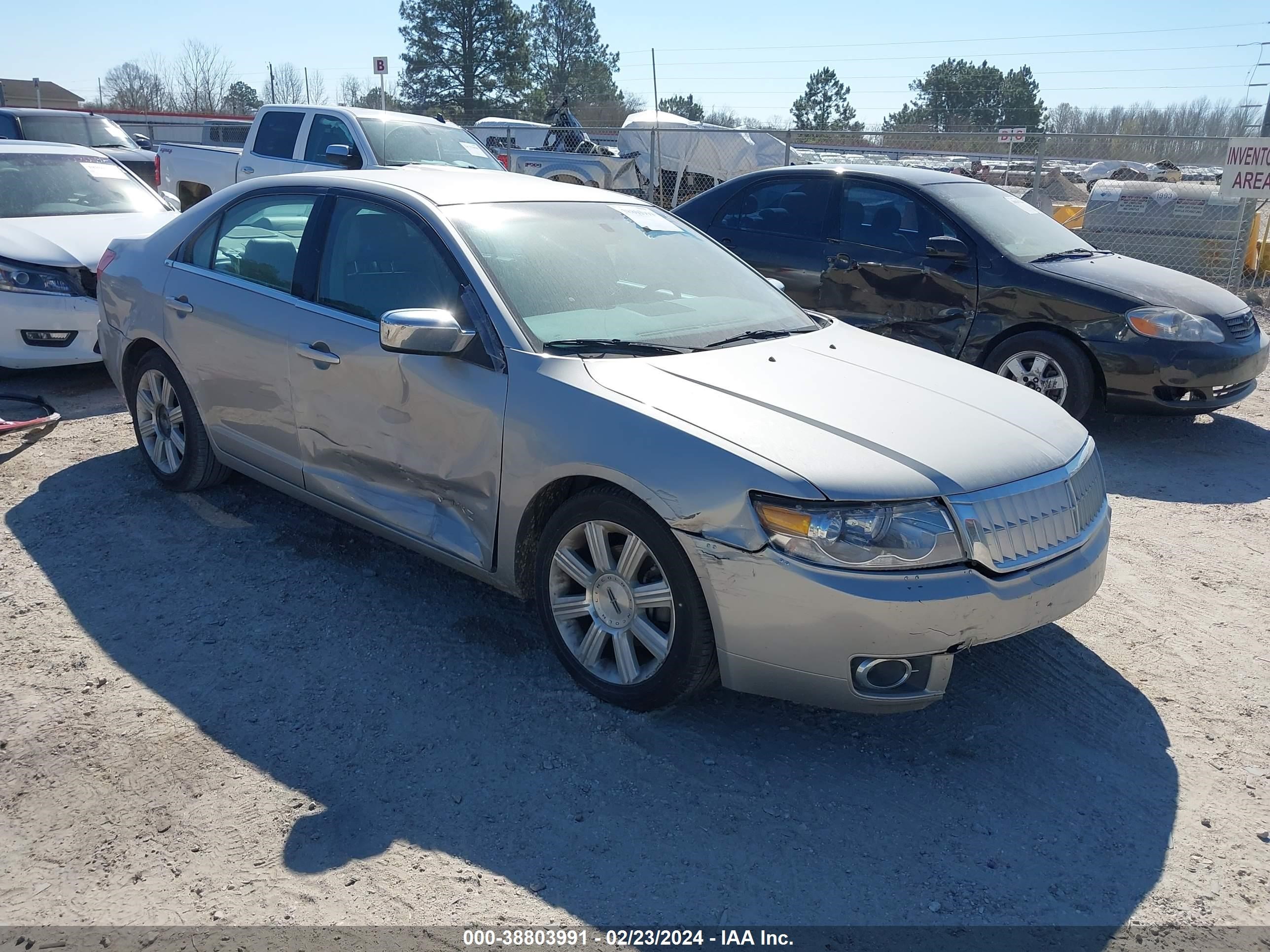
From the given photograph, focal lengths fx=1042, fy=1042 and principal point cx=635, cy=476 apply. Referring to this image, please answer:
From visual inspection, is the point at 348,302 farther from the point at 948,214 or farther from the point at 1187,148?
the point at 1187,148

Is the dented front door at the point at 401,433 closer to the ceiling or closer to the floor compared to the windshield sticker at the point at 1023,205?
closer to the floor

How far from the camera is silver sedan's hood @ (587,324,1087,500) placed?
9.96 feet

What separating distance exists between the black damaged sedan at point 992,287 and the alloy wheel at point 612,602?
177 inches

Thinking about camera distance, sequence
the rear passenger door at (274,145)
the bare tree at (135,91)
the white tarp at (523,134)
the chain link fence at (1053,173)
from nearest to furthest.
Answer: the rear passenger door at (274,145) < the chain link fence at (1053,173) < the white tarp at (523,134) < the bare tree at (135,91)

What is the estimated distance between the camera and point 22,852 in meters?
2.78

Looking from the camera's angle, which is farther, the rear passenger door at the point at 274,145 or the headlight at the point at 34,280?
the rear passenger door at the point at 274,145

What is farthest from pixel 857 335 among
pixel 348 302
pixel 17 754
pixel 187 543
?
pixel 17 754

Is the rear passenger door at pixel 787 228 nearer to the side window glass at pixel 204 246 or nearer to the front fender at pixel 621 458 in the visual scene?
the side window glass at pixel 204 246

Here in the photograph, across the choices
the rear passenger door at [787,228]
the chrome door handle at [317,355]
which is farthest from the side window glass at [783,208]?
the chrome door handle at [317,355]

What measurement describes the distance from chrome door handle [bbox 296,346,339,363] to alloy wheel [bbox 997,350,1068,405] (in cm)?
452

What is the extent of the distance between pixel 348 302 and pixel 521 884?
2.47m

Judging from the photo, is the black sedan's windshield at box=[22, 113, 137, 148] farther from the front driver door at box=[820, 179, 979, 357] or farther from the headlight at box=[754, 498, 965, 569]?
the headlight at box=[754, 498, 965, 569]

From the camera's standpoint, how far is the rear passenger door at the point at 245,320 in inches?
174

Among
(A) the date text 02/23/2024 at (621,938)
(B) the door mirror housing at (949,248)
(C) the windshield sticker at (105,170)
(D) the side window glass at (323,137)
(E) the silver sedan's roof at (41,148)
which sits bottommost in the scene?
(A) the date text 02/23/2024 at (621,938)
